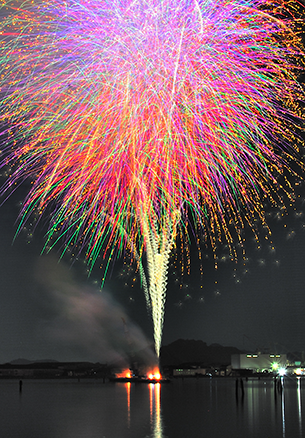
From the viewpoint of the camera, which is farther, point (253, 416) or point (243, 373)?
point (243, 373)

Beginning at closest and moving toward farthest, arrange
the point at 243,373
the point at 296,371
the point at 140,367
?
the point at 140,367 < the point at 243,373 < the point at 296,371

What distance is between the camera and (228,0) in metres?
21.5

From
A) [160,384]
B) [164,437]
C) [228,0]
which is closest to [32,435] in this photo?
[164,437]

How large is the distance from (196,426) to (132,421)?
157 inches

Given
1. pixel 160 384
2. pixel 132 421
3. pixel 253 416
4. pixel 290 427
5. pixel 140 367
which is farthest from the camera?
pixel 140 367

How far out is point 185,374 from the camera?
18212 cm

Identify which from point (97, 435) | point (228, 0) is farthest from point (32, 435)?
point (228, 0)

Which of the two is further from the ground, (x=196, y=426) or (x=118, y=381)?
(x=196, y=426)

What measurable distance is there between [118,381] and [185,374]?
66796mm

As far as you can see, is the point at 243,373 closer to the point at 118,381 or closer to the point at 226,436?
the point at 118,381

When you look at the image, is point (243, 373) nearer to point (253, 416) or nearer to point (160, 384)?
point (160, 384)

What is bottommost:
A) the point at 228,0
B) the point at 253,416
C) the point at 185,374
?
the point at 185,374

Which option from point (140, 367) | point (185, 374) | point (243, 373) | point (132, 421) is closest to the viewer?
point (132, 421)

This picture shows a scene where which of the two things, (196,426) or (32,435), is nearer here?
(32,435)
